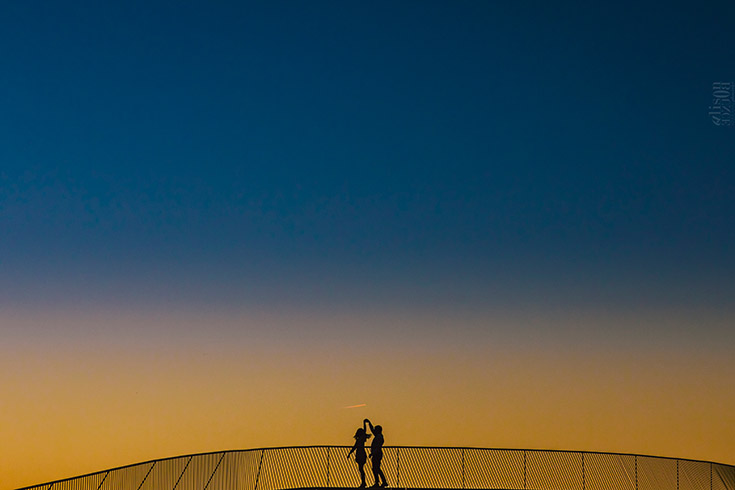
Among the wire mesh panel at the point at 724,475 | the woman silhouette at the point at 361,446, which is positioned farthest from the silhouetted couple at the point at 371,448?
the wire mesh panel at the point at 724,475

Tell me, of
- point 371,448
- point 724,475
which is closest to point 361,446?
point 371,448

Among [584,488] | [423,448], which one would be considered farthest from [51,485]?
[584,488]

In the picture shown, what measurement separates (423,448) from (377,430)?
9.66 meters

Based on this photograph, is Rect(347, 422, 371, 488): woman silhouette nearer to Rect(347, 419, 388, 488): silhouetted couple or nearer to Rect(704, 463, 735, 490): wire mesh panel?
Rect(347, 419, 388, 488): silhouetted couple

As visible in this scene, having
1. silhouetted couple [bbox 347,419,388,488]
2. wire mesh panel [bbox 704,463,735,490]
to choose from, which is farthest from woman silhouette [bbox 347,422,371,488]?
wire mesh panel [bbox 704,463,735,490]

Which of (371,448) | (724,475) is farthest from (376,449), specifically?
(724,475)

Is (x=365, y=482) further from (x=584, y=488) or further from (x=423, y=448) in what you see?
(x=584, y=488)

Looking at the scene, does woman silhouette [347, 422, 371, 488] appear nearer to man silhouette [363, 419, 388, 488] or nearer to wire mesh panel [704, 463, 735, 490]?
man silhouette [363, 419, 388, 488]

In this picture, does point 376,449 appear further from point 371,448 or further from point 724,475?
point 724,475

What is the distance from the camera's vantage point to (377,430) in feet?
89.5

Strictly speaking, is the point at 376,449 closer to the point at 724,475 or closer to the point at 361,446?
the point at 361,446

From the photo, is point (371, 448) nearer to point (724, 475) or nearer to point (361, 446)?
point (361, 446)

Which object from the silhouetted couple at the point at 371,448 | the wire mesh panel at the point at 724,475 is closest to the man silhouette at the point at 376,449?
the silhouetted couple at the point at 371,448

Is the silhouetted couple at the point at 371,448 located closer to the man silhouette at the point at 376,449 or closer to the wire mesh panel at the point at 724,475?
the man silhouette at the point at 376,449
